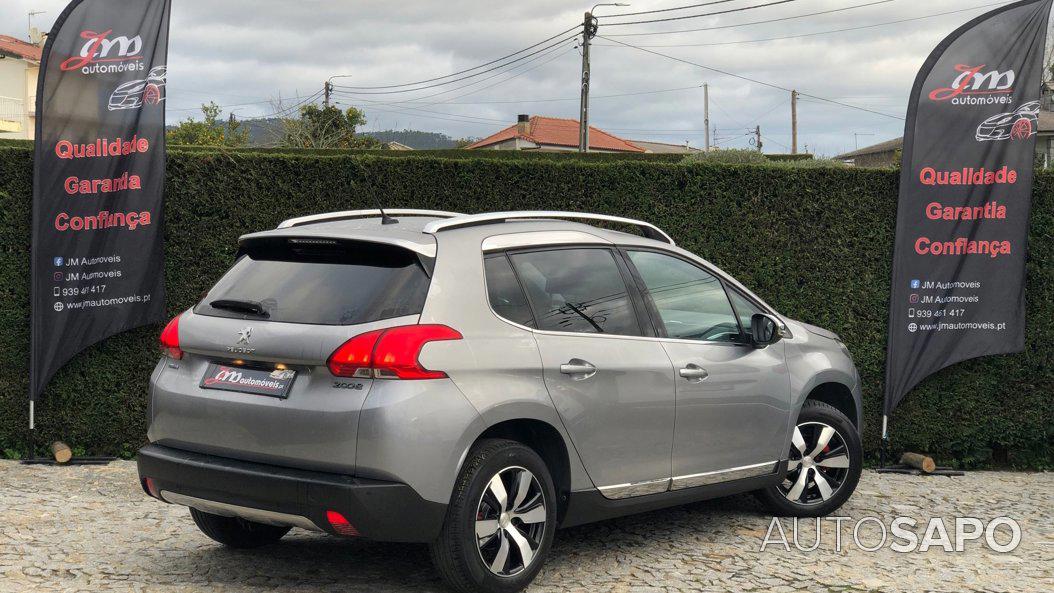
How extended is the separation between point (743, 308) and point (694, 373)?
0.78 meters

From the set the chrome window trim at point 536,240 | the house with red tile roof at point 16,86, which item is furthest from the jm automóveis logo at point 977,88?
the house with red tile roof at point 16,86

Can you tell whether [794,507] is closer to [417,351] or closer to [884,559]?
[884,559]

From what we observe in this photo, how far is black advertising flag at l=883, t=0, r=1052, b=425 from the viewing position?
8758 mm

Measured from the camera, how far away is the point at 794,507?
6.84 meters

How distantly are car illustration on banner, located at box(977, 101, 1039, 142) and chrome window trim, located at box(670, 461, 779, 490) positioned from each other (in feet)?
13.0

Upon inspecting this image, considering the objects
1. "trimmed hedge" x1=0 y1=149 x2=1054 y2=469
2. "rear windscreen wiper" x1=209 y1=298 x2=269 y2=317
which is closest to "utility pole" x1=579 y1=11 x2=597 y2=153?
"trimmed hedge" x1=0 y1=149 x2=1054 y2=469

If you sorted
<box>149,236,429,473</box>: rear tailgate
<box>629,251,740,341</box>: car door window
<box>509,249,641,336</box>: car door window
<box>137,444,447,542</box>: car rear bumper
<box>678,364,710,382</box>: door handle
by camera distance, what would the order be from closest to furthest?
<box>137,444,447,542</box>: car rear bumper
<box>149,236,429,473</box>: rear tailgate
<box>509,249,641,336</box>: car door window
<box>678,364,710,382</box>: door handle
<box>629,251,740,341</box>: car door window

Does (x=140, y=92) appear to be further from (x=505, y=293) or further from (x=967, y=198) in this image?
(x=967, y=198)

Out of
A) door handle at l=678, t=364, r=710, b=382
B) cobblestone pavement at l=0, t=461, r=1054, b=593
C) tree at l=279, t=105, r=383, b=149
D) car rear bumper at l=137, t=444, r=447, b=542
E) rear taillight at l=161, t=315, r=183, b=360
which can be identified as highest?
tree at l=279, t=105, r=383, b=149

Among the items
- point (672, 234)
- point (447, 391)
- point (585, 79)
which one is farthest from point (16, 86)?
point (447, 391)

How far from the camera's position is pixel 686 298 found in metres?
6.14

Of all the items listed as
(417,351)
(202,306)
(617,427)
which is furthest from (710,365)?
(202,306)

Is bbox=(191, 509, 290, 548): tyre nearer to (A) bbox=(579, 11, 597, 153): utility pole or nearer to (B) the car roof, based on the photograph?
(B) the car roof

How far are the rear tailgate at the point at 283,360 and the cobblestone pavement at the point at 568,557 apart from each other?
3.01ft
